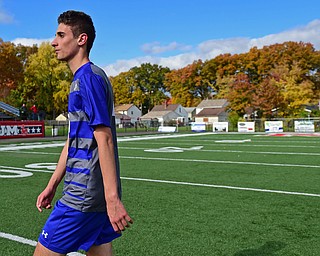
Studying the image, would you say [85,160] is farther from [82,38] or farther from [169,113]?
[169,113]

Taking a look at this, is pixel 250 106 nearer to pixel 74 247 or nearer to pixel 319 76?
pixel 319 76

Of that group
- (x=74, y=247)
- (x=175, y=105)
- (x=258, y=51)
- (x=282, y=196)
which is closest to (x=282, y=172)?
(x=282, y=196)

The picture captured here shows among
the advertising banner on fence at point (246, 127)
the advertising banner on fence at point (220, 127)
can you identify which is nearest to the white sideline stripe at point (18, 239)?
the advertising banner on fence at point (246, 127)

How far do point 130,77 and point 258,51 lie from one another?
122 ft

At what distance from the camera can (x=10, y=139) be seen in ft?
79.9

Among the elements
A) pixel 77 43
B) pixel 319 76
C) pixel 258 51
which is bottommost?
pixel 77 43

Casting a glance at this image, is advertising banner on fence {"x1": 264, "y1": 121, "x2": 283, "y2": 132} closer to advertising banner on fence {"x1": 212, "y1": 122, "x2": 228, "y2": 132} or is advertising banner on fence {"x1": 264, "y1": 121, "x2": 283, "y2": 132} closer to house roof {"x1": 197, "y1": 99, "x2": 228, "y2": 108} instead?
advertising banner on fence {"x1": 212, "y1": 122, "x2": 228, "y2": 132}

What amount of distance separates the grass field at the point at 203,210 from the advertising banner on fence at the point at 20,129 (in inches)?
564

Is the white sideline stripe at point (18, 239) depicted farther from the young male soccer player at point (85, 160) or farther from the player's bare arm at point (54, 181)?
the young male soccer player at point (85, 160)

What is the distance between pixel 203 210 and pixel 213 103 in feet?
264

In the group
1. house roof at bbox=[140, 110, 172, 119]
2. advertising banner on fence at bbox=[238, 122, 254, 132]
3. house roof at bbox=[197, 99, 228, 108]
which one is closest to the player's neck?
advertising banner on fence at bbox=[238, 122, 254, 132]

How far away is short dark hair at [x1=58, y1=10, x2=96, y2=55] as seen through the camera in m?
2.22

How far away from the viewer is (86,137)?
7.11 ft

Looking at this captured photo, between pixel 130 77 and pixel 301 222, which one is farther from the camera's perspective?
pixel 130 77
